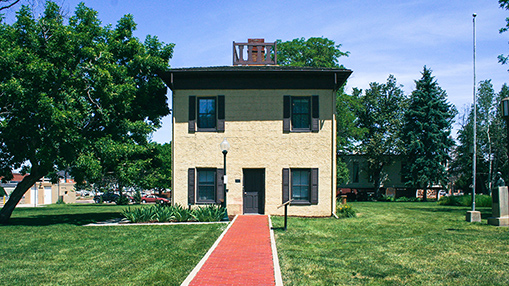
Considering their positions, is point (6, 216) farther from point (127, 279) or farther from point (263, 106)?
point (127, 279)

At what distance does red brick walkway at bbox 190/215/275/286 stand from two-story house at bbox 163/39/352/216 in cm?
549

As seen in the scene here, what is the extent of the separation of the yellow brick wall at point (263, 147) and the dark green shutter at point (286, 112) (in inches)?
6.4

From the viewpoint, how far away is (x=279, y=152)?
65.6ft

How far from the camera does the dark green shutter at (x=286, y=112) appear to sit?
2000 cm

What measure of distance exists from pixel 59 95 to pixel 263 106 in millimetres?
8443

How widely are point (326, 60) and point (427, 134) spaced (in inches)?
485

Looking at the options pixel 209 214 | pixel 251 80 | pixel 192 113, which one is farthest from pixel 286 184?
pixel 192 113

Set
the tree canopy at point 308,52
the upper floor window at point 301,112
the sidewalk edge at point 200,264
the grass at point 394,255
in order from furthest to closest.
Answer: the tree canopy at point 308,52 < the upper floor window at point 301,112 < the grass at point 394,255 < the sidewalk edge at point 200,264

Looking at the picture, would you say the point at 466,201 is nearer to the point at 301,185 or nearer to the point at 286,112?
the point at 301,185

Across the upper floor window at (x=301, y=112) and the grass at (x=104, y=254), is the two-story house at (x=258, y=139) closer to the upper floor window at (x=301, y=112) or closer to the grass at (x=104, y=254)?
the upper floor window at (x=301, y=112)

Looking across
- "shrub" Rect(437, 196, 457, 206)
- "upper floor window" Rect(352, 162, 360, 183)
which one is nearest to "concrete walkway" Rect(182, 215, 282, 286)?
"shrub" Rect(437, 196, 457, 206)

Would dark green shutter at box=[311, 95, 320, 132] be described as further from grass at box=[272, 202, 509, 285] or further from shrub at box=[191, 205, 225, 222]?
shrub at box=[191, 205, 225, 222]

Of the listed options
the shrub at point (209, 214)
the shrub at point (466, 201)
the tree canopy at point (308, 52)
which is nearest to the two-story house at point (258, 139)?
the shrub at point (209, 214)

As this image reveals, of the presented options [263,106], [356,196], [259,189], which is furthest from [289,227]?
[356,196]
